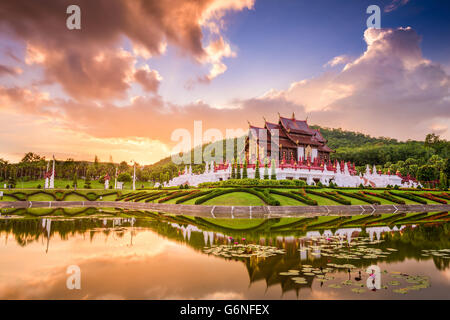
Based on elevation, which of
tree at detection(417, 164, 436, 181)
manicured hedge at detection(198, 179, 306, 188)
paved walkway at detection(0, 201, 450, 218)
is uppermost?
tree at detection(417, 164, 436, 181)

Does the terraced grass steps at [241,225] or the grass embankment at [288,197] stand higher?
the grass embankment at [288,197]

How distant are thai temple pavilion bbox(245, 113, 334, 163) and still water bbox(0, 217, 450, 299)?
3718cm

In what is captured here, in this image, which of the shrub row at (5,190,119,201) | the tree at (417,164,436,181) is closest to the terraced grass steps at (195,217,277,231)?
the shrub row at (5,190,119,201)

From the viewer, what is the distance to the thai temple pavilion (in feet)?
172

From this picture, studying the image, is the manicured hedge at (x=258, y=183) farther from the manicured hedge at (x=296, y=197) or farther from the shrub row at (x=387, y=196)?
the shrub row at (x=387, y=196)

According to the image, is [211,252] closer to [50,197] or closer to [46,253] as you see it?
[46,253]

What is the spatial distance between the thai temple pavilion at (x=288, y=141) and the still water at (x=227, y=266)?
37.2m

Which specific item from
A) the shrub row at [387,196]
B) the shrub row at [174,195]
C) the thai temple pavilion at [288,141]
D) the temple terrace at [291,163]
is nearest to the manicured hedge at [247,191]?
the shrub row at [174,195]

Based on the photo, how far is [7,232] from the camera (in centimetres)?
1680

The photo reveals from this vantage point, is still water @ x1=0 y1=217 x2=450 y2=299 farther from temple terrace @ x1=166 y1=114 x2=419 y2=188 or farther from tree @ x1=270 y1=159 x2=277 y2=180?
temple terrace @ x1=166 y1=114 x2=419 y2=188

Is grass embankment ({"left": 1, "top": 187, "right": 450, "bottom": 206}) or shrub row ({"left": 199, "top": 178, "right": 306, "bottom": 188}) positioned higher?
shrub row ({"left": 199, "top": 178, "right": 306, "bottom": 188})

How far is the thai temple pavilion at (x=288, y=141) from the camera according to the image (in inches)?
2066
